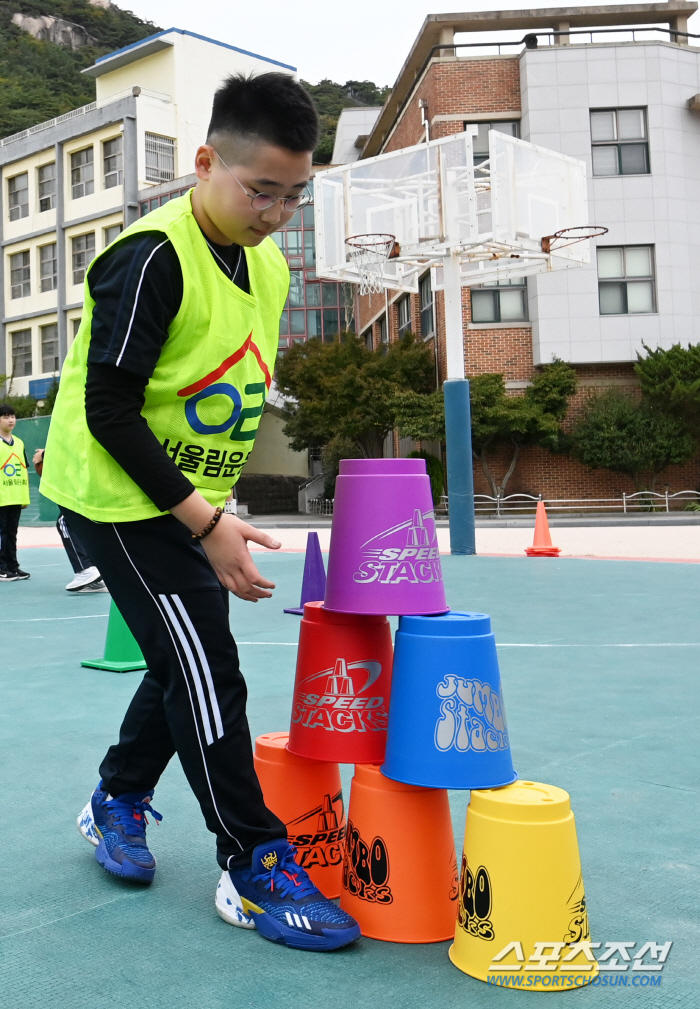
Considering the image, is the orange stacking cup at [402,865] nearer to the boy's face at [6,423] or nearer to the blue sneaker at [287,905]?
the blue sneaker at [287,905]

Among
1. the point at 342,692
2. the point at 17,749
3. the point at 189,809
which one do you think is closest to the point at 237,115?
the point at 342,692

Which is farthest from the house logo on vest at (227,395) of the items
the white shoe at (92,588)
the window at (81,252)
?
the window at (81,252)

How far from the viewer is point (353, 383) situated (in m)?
30.8

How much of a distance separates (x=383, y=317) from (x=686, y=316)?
1282cm

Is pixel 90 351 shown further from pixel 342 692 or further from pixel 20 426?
pixel 20 426

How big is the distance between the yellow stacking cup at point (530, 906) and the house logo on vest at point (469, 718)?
203mm

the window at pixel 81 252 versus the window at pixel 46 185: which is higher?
the window at pixel 46 185

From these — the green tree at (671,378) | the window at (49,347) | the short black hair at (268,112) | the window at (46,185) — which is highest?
the window at (46,185)

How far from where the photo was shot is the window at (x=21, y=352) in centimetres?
5238

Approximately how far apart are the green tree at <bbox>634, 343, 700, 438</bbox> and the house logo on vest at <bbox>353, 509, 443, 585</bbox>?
2638cm

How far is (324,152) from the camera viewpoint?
55.2 metres

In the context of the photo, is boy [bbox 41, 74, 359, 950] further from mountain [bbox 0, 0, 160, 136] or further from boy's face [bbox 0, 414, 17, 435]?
mountain [bbox 0, 0, 160, 136]

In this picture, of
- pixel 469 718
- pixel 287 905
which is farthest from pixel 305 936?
pixel 469 718

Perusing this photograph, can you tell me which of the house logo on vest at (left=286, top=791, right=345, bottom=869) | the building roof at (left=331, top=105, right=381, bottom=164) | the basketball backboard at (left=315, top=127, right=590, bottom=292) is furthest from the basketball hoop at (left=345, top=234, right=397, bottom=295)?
the building roof at (left=331, top=105, right=381, bottom=164)
